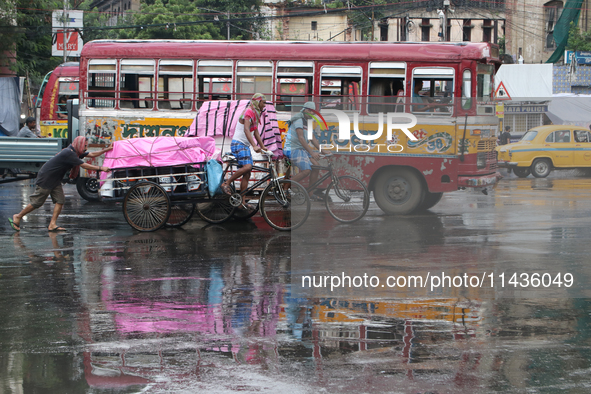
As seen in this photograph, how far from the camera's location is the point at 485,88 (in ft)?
44.9

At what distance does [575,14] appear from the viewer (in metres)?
39.6

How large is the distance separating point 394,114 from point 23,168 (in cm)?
855

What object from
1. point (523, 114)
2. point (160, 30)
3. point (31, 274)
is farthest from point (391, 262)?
point (160, 30)

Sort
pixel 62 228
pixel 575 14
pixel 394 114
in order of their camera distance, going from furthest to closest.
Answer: pixel 575 14 → pixel 62 228 → pixel 394 114

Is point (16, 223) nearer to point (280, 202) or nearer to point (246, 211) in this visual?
point (246, 211)

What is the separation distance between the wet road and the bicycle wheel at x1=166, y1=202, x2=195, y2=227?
2.56 ft

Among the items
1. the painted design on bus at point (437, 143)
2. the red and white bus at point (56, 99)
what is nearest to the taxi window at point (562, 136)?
the painted design on bus at point (437, 143)

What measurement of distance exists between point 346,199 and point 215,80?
5.07 metres

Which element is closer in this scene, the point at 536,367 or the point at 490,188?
the point at 536,367

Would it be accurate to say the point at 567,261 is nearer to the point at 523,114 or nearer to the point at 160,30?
the point at 523,114

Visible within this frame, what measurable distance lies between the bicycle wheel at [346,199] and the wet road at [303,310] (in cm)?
26

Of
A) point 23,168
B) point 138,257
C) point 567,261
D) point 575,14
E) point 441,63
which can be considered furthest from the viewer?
point 575,14

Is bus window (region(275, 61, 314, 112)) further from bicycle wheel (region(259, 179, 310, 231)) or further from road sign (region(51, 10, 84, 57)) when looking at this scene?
road sign (region(51, 10, 84, 57))

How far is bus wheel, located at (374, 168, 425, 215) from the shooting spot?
12906 millimetres
